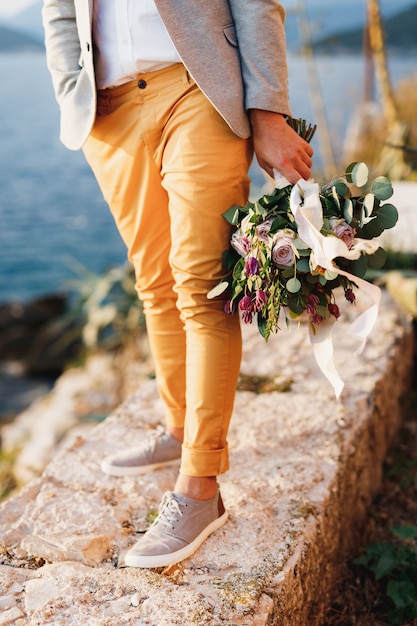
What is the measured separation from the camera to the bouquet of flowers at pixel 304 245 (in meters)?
1.60

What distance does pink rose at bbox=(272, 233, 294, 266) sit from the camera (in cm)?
164

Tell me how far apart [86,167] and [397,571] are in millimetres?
19569

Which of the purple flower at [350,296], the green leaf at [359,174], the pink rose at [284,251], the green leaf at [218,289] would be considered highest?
the green leaf at [359,174]

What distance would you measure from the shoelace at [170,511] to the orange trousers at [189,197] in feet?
0.27

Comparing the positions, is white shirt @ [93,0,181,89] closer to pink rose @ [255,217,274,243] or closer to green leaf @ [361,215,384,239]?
pink rose @ [255,217,274,243]

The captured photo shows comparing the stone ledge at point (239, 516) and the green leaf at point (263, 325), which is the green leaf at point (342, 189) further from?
the stone ledge at point (239, 516)

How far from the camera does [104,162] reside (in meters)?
1.93

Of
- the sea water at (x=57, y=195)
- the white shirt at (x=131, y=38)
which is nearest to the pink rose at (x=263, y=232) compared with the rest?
the white shirt at (x=131, y=38)

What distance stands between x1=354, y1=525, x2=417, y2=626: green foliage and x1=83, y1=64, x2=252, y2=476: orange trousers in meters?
0.60

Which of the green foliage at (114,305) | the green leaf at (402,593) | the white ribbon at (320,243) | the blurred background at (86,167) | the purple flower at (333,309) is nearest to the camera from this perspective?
the white ribbon at (320,243)

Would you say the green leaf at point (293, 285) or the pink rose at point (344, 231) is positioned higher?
the pink rose at point (344, 231)

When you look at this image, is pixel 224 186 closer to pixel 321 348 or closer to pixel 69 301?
pixel 321 348

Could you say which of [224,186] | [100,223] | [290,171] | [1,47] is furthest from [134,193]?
[1,47]

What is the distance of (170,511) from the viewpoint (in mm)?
1812
